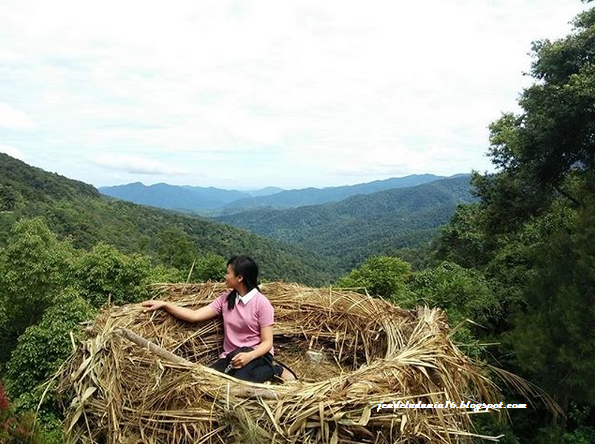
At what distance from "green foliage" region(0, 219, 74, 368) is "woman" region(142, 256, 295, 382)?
10.7 metres

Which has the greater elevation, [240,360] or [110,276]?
[240,360]

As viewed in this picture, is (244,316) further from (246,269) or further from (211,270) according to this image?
(211,270)

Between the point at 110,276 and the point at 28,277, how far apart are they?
2477mm

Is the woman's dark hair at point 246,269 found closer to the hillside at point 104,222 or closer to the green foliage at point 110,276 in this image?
the green foliage at point 110,276

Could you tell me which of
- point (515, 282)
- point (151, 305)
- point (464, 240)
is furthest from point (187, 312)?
point (464, 240)

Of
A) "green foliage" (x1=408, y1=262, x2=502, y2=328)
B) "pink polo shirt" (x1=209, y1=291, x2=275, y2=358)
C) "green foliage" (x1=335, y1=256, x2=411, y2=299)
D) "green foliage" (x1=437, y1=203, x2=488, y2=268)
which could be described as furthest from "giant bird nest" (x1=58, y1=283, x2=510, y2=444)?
"green foliage" (x1=437, y1=203, x2=488, y2=268)

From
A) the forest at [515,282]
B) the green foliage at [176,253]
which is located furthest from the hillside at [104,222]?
the forest at [515,282]

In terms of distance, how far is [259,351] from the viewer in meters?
3.43

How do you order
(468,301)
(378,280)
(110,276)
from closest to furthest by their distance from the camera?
(468,301)
(110,276)
(378,280)

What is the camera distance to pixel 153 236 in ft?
235

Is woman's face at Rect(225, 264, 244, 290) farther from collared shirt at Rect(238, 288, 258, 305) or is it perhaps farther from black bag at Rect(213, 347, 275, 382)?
black bag at Rect(213, 347, 275, 382)

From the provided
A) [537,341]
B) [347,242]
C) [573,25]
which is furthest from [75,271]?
[347,242]

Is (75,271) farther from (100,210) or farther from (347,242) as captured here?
(347,242)

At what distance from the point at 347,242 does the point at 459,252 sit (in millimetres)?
131613
